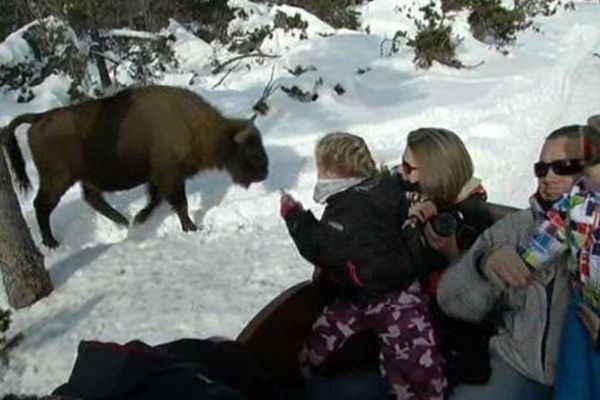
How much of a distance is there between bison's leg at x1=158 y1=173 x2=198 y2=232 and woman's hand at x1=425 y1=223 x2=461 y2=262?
14.8 feet

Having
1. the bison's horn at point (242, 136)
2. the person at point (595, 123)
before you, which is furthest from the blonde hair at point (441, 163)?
the bison's horn at point (242, 136)

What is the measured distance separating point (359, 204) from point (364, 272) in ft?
0.89

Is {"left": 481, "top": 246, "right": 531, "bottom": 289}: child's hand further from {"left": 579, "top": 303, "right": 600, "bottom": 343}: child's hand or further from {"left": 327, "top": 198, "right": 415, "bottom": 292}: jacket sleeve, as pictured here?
{"left": 327, "top": 198, "right": 415, "bottom": 292}: jacket sleeve

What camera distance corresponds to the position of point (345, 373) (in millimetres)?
3385

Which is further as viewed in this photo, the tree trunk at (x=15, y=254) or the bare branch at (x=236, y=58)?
the bare branch at (x=236, y=58)

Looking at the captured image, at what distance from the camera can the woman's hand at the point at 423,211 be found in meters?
3.57

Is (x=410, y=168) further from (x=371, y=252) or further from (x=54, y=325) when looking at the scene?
(x=54, y=325)

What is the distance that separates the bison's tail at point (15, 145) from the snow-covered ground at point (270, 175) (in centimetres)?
69

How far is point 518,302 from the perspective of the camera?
296cm

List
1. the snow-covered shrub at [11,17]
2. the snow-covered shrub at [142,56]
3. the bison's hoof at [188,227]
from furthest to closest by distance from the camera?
the snow-covered shrub at [11,17] → the snow-covered shrub at [142,56] → the bison's hoof at [188,227]

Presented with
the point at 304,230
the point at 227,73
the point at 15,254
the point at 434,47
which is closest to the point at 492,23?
the point at 434,47

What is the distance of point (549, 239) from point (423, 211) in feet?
2.82

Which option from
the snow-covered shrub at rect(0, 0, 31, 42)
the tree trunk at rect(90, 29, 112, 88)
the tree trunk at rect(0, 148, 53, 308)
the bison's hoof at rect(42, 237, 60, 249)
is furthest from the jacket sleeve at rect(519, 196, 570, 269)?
the snow-covered shrub at rect(0, 0, 31, 42)

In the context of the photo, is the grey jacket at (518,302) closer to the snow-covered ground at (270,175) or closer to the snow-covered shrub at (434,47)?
the snow-covered ground at (270,175)
